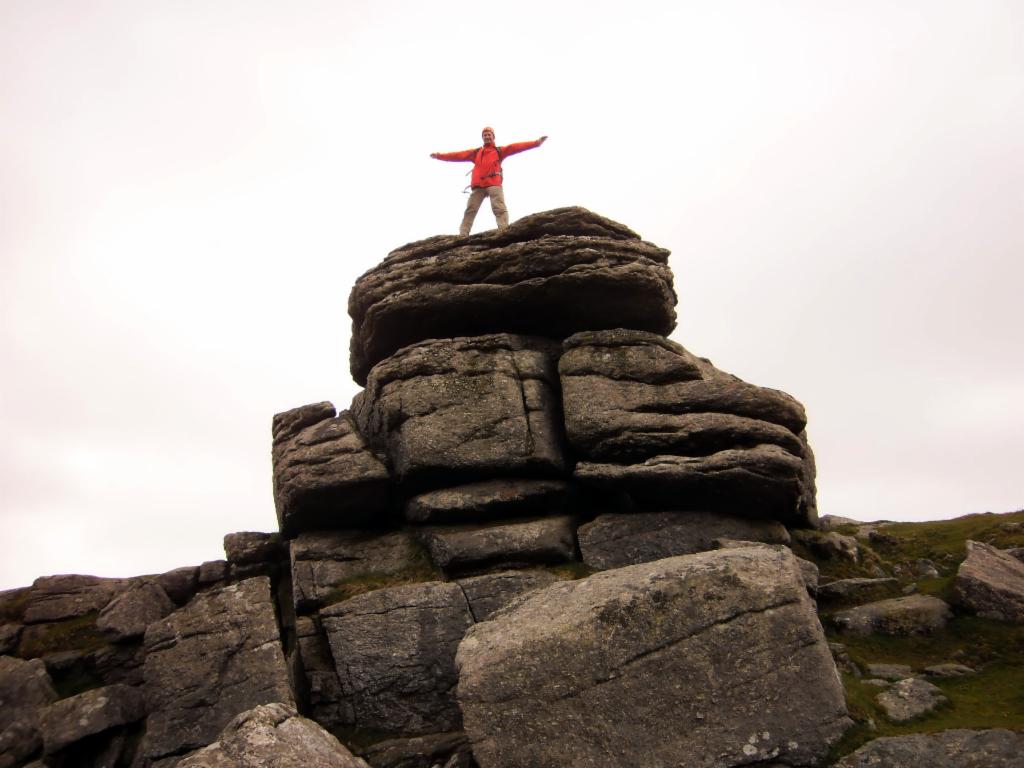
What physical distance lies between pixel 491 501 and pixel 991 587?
14356 mm

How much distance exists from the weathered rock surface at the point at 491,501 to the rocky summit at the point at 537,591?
103 mm

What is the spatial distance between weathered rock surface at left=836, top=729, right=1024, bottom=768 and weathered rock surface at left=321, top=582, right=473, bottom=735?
1030 centimetres

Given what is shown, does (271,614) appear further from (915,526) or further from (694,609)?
(915,526)

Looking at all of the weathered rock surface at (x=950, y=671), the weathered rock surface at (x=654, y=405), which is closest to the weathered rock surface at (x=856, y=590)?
the weathered rock surface at (x=950, y=671)

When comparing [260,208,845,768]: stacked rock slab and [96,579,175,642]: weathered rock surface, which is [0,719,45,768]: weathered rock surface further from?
[260,208,845,768]: stacked rock slab

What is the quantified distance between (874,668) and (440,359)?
16147 millimetres

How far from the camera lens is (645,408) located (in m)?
25.0

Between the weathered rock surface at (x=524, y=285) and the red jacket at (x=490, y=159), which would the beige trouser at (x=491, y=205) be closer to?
the red jacket at (x=490, y=159)

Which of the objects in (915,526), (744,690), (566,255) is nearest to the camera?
(744,690)

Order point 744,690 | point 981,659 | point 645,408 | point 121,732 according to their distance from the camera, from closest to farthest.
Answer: point 744,690
point 981,659
point 121,732
point 645,408

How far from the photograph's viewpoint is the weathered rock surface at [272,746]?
1440 centimetres

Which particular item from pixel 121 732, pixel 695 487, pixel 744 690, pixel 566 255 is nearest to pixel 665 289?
pixel 566 255

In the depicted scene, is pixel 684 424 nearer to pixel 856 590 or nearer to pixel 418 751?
pixel 856 590

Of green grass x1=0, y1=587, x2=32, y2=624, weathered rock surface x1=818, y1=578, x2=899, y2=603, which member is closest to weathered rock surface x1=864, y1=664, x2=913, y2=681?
weathered rock surface x1=818, y1=578, x2=899, y2=603
